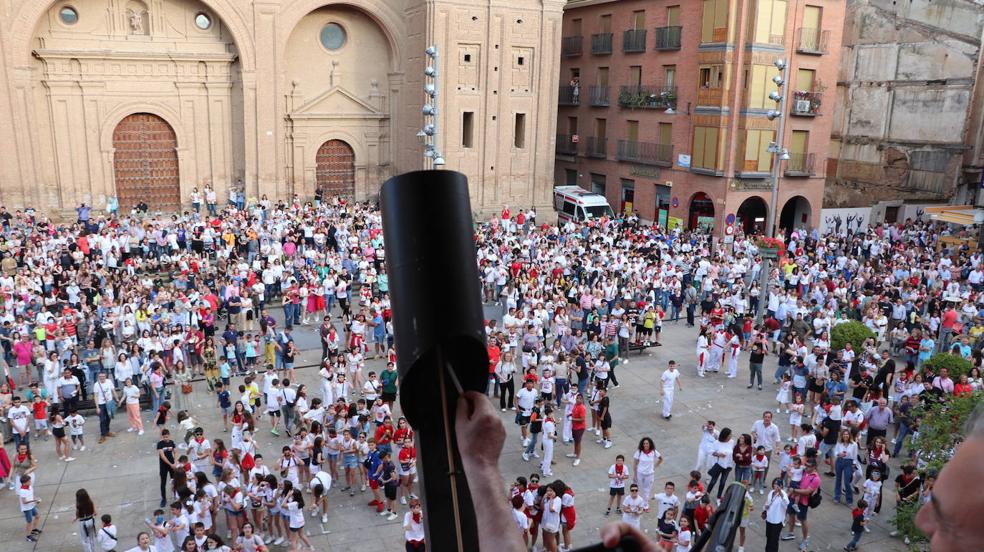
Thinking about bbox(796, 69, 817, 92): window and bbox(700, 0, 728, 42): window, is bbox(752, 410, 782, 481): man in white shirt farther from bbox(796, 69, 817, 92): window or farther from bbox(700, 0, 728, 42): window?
bbox(796, 69, 817, 92): window

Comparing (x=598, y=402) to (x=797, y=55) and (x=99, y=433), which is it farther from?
(x=797, y=55)

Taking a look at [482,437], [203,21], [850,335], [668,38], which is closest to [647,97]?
[668,38]

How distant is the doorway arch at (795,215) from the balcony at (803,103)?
4284 millimetres

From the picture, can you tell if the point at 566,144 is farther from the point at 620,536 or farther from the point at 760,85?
the point at 620,536

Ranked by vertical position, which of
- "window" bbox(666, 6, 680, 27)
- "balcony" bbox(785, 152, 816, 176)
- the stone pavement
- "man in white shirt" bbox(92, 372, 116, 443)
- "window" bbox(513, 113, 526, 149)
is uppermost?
"window" bbox(666, 6, 680, 27)

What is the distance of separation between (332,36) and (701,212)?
1988 centimetres

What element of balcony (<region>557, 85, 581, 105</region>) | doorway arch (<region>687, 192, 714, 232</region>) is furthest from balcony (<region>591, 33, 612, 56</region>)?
doorway arch (<region>687, 192, 714, 232</region>)

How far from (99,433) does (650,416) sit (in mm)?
11664

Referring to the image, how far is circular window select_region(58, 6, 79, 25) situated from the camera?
104ft

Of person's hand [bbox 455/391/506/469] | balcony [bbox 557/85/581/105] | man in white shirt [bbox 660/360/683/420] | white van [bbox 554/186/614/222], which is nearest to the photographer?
person's hand [bbox 455/391/506/469]

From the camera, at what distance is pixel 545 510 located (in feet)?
38.4

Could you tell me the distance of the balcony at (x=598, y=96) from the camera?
42.3 meters

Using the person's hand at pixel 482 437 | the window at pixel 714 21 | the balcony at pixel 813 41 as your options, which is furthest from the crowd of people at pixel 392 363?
the window at pixel 714 21

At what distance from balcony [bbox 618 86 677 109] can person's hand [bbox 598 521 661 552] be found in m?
37.7
